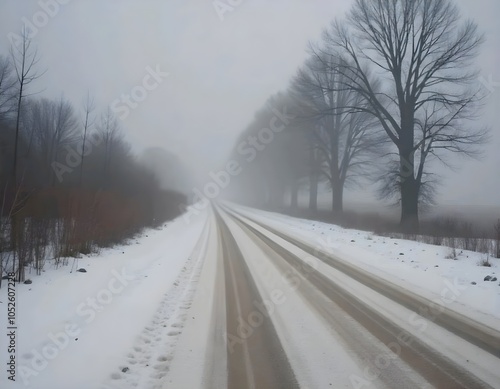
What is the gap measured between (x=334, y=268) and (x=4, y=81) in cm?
2250

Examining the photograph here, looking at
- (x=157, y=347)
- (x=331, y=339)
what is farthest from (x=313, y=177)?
(x=157, y=347)

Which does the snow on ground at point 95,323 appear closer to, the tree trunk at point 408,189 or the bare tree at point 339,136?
the tree trunk at point 408,189

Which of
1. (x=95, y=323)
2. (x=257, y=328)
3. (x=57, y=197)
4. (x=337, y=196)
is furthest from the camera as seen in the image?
(x=337, y=196)

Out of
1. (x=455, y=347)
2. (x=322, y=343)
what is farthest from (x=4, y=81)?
(x=455, y=347)

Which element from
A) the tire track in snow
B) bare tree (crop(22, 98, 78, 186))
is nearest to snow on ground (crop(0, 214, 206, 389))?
the tire track in snow

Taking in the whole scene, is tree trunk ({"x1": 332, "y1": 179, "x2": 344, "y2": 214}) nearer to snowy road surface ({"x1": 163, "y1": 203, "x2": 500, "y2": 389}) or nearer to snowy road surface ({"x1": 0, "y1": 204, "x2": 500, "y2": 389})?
snowy road surface ({"x1": 0, "y1": 204, "x2": 500, "y2": 389})

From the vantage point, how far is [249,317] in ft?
16.9

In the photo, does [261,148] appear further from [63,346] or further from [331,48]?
[63,346]

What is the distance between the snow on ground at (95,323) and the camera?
11.5 feet

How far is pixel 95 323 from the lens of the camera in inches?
193

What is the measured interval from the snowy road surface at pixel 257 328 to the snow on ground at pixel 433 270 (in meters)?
0.06

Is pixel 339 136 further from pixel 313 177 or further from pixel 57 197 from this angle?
pixel 57 197

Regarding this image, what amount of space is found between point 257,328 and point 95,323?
254 cm

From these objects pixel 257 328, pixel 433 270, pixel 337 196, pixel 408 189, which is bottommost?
pixel 257 328
